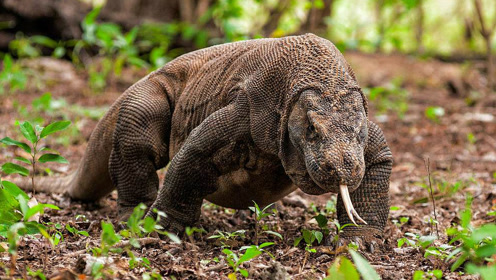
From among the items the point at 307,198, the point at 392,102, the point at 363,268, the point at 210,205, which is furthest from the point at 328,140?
the point at 392,102

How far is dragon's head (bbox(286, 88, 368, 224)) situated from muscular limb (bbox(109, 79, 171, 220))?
49.0 inches

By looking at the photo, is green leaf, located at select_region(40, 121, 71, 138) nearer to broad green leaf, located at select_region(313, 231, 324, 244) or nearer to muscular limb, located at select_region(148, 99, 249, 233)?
muscular limb, located at select_region(148, 99, 249, 233)

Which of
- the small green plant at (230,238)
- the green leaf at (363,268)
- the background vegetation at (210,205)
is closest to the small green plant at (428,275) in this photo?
the background vegetation at (210,205)

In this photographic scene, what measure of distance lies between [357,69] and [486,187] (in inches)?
281

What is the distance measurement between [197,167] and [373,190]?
974 millimetres

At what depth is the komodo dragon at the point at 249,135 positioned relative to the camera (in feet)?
10.1

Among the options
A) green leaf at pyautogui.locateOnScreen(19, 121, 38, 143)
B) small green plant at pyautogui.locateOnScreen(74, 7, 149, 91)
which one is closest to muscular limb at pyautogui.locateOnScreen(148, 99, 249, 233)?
green leaf at pyautogui.locateOnScreen(19, 121, 38, 143)

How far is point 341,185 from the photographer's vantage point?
2916 millimetres

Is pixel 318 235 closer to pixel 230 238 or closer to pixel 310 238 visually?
pixel 310 238

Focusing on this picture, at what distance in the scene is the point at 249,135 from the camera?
3.53 metres

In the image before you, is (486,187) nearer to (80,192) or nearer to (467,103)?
(80,192)

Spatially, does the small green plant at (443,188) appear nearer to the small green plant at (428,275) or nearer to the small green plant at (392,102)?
the small green plant at (428,275)

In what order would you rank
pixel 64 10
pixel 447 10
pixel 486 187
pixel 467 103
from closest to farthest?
pixel 486 187, pixel 467 103, pixel 64 10, pixel 447 10

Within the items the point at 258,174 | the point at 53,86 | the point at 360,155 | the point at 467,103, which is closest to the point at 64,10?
the point at 53,86
